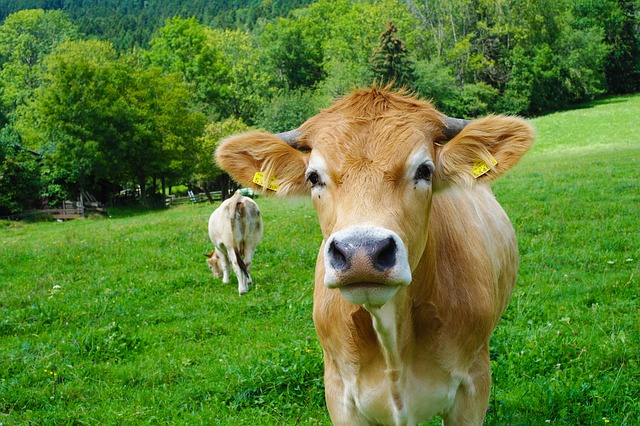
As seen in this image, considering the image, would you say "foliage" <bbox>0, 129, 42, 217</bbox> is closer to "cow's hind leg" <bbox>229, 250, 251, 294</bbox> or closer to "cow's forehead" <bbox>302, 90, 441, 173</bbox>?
"cow's hind leg" <bbox>229, 250, 251, 294</bbox>

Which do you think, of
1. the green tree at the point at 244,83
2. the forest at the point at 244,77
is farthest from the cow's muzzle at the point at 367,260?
the green tree at the point at 244,83

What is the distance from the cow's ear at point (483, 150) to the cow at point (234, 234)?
24.5ft

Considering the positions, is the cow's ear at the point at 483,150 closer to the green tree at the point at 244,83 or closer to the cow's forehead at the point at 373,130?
the cow's forehead at the point at 373,130

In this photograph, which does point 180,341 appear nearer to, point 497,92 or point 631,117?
point 631,117

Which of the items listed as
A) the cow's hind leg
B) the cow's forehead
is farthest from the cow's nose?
the cow's hind leg

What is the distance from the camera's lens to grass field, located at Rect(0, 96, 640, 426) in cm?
532

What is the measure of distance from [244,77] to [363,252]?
7031 cm

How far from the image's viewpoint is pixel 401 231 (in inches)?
113

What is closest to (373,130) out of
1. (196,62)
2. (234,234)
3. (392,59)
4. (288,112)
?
(234,234)

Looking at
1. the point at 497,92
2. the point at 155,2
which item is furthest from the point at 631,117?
the point at 155,2

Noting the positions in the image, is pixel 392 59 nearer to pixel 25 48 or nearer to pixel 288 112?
pixel 288 112

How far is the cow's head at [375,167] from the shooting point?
2.66 meters

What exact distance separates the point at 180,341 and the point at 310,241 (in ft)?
19.0

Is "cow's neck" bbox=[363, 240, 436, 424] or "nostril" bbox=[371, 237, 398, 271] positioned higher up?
"nostril" bbox=[371, 237, 398, 271]
